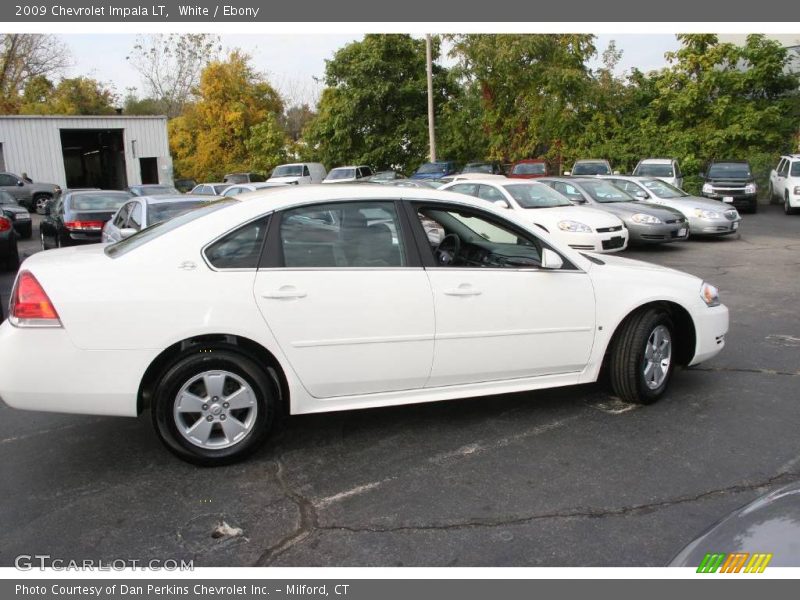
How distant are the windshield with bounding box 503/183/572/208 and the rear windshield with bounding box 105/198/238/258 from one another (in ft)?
28.3

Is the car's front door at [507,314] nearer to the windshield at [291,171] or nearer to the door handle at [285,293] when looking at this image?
the door handle at [285,293]

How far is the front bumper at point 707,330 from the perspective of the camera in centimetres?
490

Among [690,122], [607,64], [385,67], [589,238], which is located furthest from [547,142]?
[589,238]

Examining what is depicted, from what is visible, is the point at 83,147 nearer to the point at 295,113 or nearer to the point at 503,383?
the point at 295,113

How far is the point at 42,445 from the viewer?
14.2ft

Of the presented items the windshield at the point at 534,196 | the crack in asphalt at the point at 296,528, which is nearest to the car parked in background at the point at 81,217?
the windshield at the point at 534,196

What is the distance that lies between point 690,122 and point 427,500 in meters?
26.9

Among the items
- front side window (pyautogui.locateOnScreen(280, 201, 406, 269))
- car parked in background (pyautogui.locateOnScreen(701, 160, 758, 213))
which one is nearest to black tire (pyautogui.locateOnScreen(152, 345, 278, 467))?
front side window (pyautogui.locateOnScreen(280, 201, 406, 269))

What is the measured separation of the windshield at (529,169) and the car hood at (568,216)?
41.4 ft

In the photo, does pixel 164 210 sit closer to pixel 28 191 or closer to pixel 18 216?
pixel 18 216

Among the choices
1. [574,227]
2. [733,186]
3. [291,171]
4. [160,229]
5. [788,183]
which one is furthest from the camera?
[291,171]

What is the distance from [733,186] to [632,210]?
29.4 ft

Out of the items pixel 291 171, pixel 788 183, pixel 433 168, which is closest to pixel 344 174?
pixel 291 171

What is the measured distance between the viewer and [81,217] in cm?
1232
